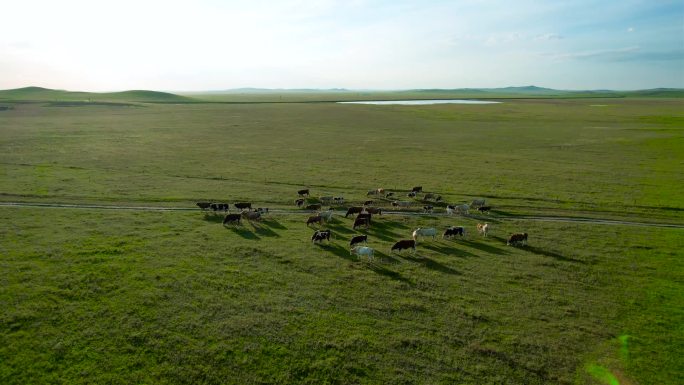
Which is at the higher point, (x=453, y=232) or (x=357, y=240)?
(x=357, y=240)

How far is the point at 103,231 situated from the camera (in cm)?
2584

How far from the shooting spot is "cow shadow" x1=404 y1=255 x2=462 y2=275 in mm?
21469

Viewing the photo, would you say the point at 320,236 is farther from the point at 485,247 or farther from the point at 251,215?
the point at 485,247

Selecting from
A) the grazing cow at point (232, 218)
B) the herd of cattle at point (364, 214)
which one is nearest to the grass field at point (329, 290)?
the herd of cattle at point (364, 214)

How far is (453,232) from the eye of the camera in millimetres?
26469

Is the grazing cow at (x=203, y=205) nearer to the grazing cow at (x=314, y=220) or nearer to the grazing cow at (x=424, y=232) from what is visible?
the grazing cow at (x=314, y=220)

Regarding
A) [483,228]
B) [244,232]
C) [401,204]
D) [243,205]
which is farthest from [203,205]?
[483,228]

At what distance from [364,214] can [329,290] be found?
34.6ft

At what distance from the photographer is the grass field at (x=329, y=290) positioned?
14438 millimetres

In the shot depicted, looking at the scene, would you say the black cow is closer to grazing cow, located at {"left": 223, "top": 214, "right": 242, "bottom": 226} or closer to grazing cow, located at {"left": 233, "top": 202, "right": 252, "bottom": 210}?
grazing cow, located at {"left": 223, "top": 214, "right": 242, "bottom": 226}

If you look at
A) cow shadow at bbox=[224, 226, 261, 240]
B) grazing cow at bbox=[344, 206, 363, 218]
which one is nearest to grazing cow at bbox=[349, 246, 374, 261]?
cow shadow at bbox=[224, 226, 261, 240]

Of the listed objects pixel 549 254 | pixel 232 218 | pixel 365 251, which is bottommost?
pixel 549 254

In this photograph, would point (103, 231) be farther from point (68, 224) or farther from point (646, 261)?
point (646, 261)

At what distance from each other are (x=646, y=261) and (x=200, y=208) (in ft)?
96.6
